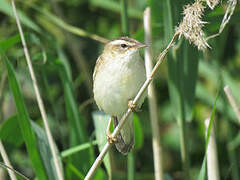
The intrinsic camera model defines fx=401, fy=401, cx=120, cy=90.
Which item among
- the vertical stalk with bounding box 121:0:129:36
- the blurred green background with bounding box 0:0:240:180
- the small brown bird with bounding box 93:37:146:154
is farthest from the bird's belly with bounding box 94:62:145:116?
the vertical stalk with bounding box 121:0:129:36

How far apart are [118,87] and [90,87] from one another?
1.32 meters

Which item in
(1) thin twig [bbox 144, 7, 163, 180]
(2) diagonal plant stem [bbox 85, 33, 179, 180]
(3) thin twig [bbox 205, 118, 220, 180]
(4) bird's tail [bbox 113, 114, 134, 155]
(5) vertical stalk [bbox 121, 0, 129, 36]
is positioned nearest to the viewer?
(2) diagonal plant stem [bbox 85, 33, 179, 180]

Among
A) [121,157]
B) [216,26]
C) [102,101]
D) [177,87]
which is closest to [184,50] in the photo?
[177,87]

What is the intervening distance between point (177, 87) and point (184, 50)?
0.22 metres

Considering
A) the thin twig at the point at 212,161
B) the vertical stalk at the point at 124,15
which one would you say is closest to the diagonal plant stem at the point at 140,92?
the thin twig at the point at 212,161

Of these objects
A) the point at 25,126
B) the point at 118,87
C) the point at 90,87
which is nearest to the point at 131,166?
the point at 118,87

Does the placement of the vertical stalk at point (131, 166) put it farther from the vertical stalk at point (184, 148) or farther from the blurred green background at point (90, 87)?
the vertical stalk at point (184, 148)

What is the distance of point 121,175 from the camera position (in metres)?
3.34

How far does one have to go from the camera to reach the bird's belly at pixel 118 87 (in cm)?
215

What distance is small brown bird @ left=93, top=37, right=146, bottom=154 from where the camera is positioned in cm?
216

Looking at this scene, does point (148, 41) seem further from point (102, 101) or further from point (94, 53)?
point (94, 53)

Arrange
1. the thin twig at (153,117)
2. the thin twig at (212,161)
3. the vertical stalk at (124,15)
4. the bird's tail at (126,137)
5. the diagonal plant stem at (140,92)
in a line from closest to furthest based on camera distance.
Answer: the diagonal plant stem at (140,92)
the thin twig at (212,161)
the thin twig at (153,117)
the vertical stalk at (124,15)
the bird's tail at (126,137)

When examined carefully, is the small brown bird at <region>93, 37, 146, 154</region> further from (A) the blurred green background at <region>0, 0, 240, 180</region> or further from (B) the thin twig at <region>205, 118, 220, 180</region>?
(B) the thin twig at <region>205, 118, 220, 180</region>

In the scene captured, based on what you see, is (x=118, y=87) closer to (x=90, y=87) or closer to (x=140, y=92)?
(x=140, y=92)
